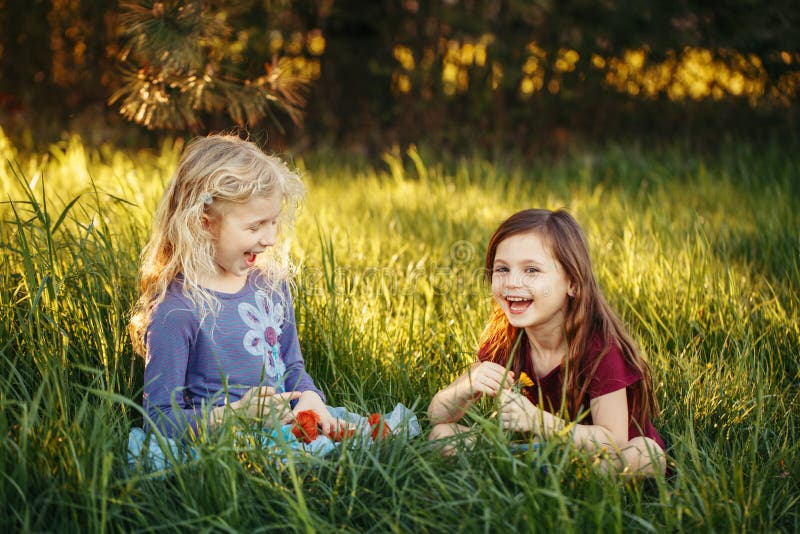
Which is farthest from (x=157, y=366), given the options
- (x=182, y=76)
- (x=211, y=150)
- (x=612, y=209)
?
(x=612, y=209)

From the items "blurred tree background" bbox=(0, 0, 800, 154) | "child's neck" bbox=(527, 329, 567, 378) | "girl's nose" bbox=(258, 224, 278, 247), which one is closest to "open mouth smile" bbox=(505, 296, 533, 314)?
"child's neck" bbox=(527, 329, 567, 378)

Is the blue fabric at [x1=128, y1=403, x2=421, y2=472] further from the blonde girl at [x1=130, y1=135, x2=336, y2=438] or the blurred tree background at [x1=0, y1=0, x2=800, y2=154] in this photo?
the blurred tree background at [x1=0, y1=0, x2=800, y2=154]

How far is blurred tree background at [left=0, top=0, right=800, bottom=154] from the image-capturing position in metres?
6.42

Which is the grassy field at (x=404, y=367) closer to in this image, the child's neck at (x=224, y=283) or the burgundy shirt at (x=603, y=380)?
the burgundy shirt at (x=603, y=380)

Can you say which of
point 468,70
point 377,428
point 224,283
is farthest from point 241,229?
point 468,70

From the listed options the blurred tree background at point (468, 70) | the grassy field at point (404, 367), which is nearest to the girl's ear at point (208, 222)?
the grassy field at point (404, 367)

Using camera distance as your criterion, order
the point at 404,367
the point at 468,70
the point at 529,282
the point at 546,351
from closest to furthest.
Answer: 1. the point at 529,282
2. the point at 546,351
3. the point at 404,367
4. the point at 468,70

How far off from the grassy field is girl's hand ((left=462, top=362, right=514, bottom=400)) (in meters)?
0.09

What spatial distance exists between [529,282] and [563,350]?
0.24 meters

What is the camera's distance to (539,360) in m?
2.34

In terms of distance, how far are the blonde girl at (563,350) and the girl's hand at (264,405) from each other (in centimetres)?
41

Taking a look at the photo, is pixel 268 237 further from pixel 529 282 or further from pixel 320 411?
pixel 529 282

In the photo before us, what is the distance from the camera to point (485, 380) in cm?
211

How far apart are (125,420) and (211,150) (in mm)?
776
